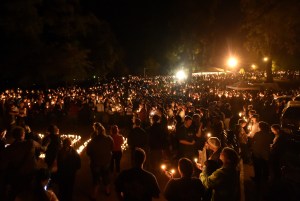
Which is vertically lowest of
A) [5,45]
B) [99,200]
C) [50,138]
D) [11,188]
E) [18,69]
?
[99,200]

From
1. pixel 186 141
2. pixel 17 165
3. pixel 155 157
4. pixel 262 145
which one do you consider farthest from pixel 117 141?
pixel 262 145

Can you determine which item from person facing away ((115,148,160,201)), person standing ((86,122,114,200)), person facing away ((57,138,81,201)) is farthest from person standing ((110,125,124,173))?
person facing away ((115,148,160,201))

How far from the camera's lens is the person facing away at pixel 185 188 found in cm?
475

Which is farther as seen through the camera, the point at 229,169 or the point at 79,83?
the point at 79,83

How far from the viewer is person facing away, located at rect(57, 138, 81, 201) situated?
698cm

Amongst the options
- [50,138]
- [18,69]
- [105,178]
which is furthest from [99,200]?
[18,69]

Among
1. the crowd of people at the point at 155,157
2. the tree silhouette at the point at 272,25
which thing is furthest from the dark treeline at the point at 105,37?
the crowd of people at the point at 155,157

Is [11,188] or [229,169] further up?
[229,169]

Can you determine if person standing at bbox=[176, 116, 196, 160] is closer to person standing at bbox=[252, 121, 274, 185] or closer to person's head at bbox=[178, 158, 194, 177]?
person standing at bbox=[252, 121, 274, 185]

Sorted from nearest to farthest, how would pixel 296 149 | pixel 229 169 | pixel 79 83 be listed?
pixel 229 169 → pixel 296 149 → pixel 79 83

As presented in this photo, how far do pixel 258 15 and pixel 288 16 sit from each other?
477 cm

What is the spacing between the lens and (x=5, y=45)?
28.4m

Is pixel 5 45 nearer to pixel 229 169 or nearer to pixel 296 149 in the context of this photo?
pixel 296 149

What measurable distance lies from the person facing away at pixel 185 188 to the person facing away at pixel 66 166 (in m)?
2.77
